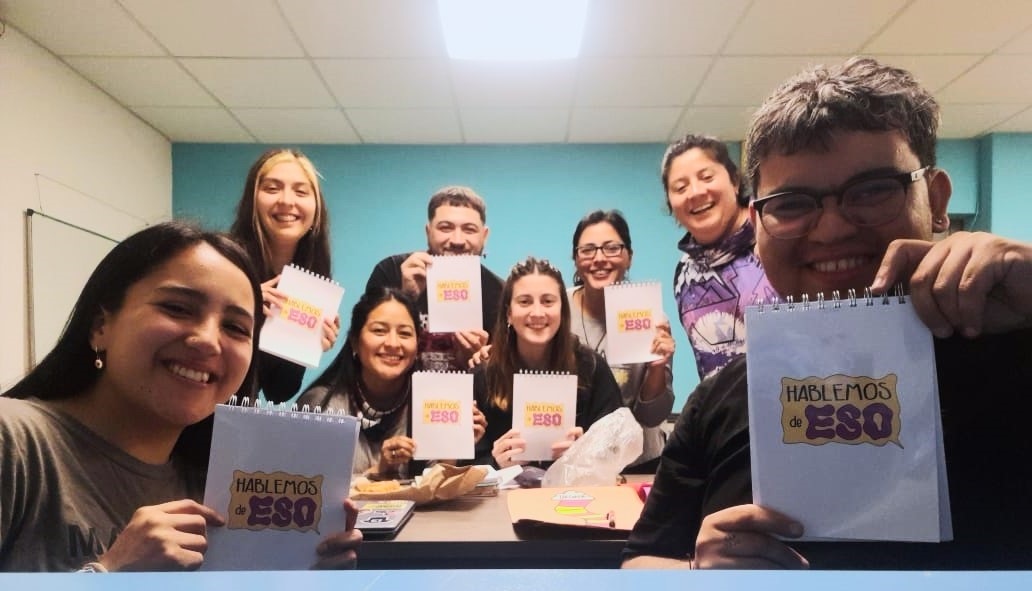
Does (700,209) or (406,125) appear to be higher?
(406,125)

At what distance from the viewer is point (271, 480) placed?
90cm

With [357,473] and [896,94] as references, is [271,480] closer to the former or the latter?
[896,94]

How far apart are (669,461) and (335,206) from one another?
460 cm

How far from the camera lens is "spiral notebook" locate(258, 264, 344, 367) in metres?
2.05

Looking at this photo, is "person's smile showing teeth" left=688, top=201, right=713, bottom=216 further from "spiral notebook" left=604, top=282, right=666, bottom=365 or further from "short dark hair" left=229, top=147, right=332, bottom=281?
"short dark hair" left=229, top=147, right=332, bottom=281

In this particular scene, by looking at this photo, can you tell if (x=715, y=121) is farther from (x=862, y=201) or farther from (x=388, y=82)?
(x=862, y=201)

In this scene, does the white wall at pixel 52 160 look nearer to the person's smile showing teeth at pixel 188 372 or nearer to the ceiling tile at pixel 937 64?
the person's smile showing teeth at pixel 188 372

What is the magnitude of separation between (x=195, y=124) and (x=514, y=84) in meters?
2.49

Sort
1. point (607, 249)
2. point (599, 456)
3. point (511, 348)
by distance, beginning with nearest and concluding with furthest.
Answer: point (599, 456) < point (511, 348) < point (607, 249)

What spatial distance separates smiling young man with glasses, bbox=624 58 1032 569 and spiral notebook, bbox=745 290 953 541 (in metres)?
0.03

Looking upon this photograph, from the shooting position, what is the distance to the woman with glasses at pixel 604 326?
248cm

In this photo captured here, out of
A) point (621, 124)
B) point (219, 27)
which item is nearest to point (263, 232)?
point (219, 27)

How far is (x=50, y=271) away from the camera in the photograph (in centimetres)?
378

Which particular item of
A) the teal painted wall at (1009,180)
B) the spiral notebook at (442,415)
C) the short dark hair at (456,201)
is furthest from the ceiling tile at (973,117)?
the spiral notebook at (442,415)
